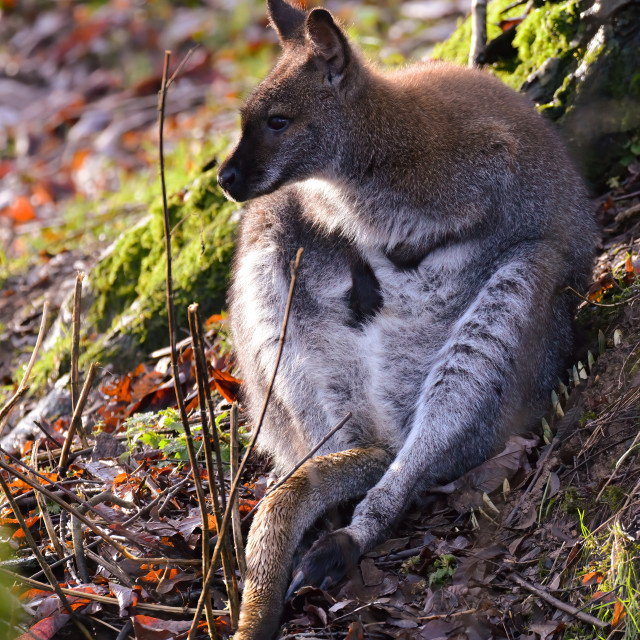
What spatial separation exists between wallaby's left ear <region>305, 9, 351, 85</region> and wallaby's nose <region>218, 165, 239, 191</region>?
66cm

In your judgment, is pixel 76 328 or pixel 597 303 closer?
pixel 76 328

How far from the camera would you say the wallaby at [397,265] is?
149 inches

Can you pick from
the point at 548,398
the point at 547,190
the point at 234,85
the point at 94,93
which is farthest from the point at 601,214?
the point at 94,93

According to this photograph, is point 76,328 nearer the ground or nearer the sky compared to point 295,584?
nearer the sky

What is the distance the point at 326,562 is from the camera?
3.36m

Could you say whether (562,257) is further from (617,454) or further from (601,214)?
(601,214)

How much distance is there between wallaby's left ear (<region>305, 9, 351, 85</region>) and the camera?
4066mm

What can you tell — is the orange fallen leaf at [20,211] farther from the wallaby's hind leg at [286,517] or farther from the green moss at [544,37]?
the wallaby's hind leg at [286,517]

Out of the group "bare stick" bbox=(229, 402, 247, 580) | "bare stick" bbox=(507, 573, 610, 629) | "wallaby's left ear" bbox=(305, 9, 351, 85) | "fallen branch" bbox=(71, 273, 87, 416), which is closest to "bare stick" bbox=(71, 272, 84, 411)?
"fallen branch" bbox=(71, 273, 87, 416)

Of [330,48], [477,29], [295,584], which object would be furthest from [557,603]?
[477,29]

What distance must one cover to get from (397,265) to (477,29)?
2490 millimetres

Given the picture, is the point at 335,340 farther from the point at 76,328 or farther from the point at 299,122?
the point at 76,328

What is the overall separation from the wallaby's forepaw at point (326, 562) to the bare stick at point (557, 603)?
0.64 m

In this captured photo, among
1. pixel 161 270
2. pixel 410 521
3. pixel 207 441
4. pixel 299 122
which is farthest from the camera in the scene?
pixel 161 270
